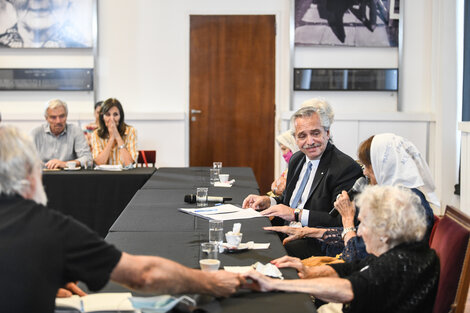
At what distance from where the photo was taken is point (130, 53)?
7527 millimetres

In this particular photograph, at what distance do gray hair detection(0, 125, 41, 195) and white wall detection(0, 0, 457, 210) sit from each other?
19.6 feet

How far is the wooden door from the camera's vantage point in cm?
753

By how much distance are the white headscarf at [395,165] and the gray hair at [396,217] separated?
72 cm

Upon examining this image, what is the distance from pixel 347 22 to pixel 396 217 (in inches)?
232

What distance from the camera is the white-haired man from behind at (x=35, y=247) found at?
1448mm

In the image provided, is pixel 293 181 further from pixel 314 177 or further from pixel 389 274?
pixel 389 274

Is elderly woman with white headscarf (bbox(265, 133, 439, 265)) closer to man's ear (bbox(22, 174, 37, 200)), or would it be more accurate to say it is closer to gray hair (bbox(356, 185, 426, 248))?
gray hair (bbox(356, 185, 426, 248))

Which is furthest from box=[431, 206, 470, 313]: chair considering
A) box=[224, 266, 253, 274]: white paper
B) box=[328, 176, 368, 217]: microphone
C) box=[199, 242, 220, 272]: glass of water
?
box=[328, 176, 368, 217]: microphone

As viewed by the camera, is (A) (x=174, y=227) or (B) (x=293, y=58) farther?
(B) (x=293, y=58)

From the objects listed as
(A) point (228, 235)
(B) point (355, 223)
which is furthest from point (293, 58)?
(A) point (228, 235)

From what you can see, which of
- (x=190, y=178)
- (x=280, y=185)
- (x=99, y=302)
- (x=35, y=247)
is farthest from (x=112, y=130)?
(x=35, y=247)

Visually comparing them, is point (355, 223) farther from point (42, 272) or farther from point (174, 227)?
point (42, 272)

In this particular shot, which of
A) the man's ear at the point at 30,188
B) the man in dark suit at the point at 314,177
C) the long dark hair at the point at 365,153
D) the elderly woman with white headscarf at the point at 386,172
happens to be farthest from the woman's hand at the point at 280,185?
the man's ear at the point at 30,188

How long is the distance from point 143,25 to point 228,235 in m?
5.67
